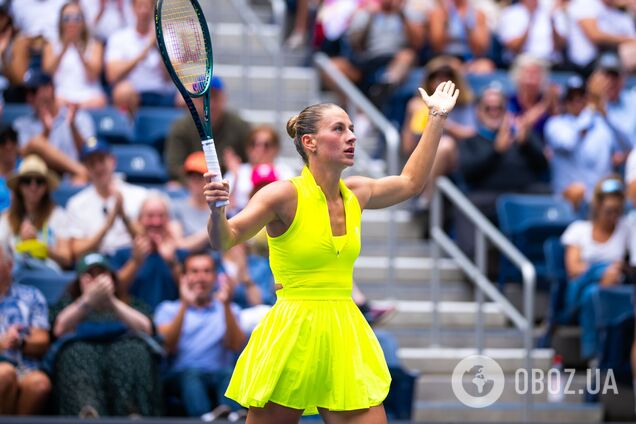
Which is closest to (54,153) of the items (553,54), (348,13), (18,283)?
(18,283)

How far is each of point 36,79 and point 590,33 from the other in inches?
204

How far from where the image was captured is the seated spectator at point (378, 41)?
10586 millimetres

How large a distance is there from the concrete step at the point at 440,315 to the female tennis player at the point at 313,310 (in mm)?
3907

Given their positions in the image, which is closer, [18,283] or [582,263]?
[18,283]

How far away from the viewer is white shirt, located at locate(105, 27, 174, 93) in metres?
9.98

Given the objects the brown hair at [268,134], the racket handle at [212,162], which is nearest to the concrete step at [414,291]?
the brown hair at [268,134]

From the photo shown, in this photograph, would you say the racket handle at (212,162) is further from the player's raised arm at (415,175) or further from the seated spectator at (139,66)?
the seated spectator at (139,66)

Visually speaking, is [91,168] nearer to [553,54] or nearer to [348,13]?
[348,13]

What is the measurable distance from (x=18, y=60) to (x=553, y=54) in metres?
4.87

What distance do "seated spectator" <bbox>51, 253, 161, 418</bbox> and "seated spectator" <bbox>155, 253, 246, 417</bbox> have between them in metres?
0.19

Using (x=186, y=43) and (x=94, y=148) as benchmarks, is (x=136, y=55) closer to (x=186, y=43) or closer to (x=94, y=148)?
(x=94, y=148)

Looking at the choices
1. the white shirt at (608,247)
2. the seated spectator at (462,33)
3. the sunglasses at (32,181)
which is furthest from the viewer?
the seated spectator at (462,33)

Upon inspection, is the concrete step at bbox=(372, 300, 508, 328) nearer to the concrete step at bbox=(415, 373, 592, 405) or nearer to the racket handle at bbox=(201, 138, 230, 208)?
the concrete step at bbox=(415, 373, 592, 405)

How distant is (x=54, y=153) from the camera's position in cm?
902
